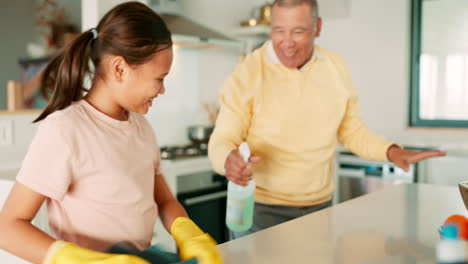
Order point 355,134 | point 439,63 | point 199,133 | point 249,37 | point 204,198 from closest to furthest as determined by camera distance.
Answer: point 355,134 → point 204,198 → point 199,133 → point 439,63 → point 249,37

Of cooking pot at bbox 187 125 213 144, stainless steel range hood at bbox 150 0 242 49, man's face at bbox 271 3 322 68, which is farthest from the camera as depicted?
cooking pot at bbox 187 125 213 144

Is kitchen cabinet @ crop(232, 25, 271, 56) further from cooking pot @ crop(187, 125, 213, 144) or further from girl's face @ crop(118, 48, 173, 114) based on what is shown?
girl's face @ crop(118, 48, 173, 114)

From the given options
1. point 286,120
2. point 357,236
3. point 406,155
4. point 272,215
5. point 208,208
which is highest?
point 286,120

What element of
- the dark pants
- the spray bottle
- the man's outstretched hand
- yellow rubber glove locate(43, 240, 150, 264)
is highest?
the man's outstretched hand

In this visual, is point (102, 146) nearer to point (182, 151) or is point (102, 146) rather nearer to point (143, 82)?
point (143, 82)

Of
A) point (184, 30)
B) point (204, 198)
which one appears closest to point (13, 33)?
point (184, 30)

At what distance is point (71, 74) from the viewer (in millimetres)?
1047

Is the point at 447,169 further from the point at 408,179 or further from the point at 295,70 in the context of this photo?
the point at 295,70

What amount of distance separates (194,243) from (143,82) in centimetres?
37

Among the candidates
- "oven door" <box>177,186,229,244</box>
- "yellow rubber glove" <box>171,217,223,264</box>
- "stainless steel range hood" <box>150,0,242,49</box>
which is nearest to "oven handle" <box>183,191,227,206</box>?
"oven door" <box>177,186,229,244</box>

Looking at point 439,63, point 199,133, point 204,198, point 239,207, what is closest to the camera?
point 239,207

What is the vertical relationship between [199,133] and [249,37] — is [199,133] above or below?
below

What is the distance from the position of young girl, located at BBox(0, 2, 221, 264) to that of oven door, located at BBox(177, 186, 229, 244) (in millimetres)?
1735

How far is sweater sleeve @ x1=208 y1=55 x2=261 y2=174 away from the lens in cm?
158
